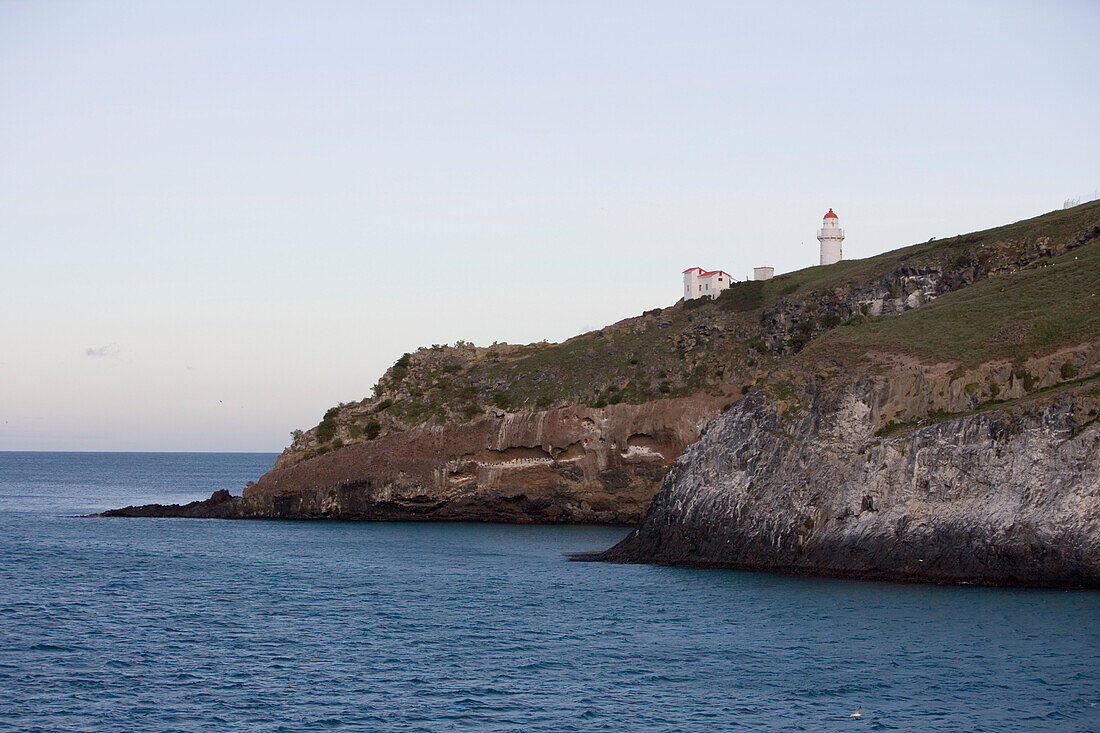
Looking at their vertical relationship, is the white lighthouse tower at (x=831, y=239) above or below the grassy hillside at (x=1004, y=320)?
above

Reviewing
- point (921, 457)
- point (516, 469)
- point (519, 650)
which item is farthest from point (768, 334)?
point (519, 650)

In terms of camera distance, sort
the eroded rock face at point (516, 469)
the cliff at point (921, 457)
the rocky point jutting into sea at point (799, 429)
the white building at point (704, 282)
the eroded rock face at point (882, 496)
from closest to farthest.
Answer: the eroded rock face at point (882, 496)
the cliff at point (921, 457)
the rocky point jutting into sea at point (799, 429)
the eroded rock face at point (516, 469)
the white building at point (704, 282)

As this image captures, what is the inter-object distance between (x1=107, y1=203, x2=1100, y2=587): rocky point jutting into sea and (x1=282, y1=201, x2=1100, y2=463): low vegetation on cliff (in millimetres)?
248

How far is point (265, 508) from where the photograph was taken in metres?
96.8

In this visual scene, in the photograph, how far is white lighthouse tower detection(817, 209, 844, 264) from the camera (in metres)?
116

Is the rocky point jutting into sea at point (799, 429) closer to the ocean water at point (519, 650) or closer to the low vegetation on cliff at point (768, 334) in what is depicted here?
the low vegetation on cliff at point (768, 334)

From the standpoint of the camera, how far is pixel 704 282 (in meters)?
115

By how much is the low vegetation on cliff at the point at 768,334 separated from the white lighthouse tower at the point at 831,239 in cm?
346

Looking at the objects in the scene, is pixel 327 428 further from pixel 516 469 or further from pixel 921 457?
pixel 921 457

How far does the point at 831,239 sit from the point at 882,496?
6483 centimetres

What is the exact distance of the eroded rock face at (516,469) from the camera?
88.4 meters

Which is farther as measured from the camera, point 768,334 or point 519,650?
point 768,334

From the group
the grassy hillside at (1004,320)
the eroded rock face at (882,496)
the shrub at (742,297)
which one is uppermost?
the shrub at (742,297)

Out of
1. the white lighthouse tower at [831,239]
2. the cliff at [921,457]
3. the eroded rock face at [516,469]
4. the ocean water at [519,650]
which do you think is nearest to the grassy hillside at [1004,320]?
the cliff at [921,457]
